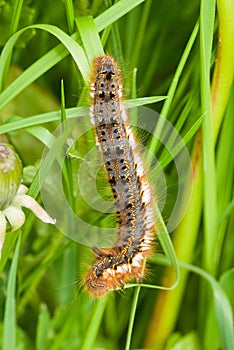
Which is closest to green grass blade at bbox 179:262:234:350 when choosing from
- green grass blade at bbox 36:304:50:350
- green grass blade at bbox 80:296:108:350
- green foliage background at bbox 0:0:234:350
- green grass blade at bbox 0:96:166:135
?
green foliage background at bbox 0:0:234:350

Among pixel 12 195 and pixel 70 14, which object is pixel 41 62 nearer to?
pixel 70 14

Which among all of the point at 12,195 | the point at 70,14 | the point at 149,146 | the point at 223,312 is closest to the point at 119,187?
the point at 149,146

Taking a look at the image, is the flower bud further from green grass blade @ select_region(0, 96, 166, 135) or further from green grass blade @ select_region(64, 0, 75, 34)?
green grass blade @ select_region(64, 0, 75, 34)

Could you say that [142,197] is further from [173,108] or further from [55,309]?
[55,309]

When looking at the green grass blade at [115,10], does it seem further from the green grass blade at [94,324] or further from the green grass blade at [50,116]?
the green grass blade at [94,324]

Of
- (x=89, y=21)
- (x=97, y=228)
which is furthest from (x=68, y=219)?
(x=89, y=21)

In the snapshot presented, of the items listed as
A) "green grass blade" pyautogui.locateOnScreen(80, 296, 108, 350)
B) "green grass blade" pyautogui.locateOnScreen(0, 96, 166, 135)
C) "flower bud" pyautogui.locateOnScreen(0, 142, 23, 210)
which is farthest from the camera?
"green grass blade" pyautogui.locateOnScreen(80, 296, 108, 350)
